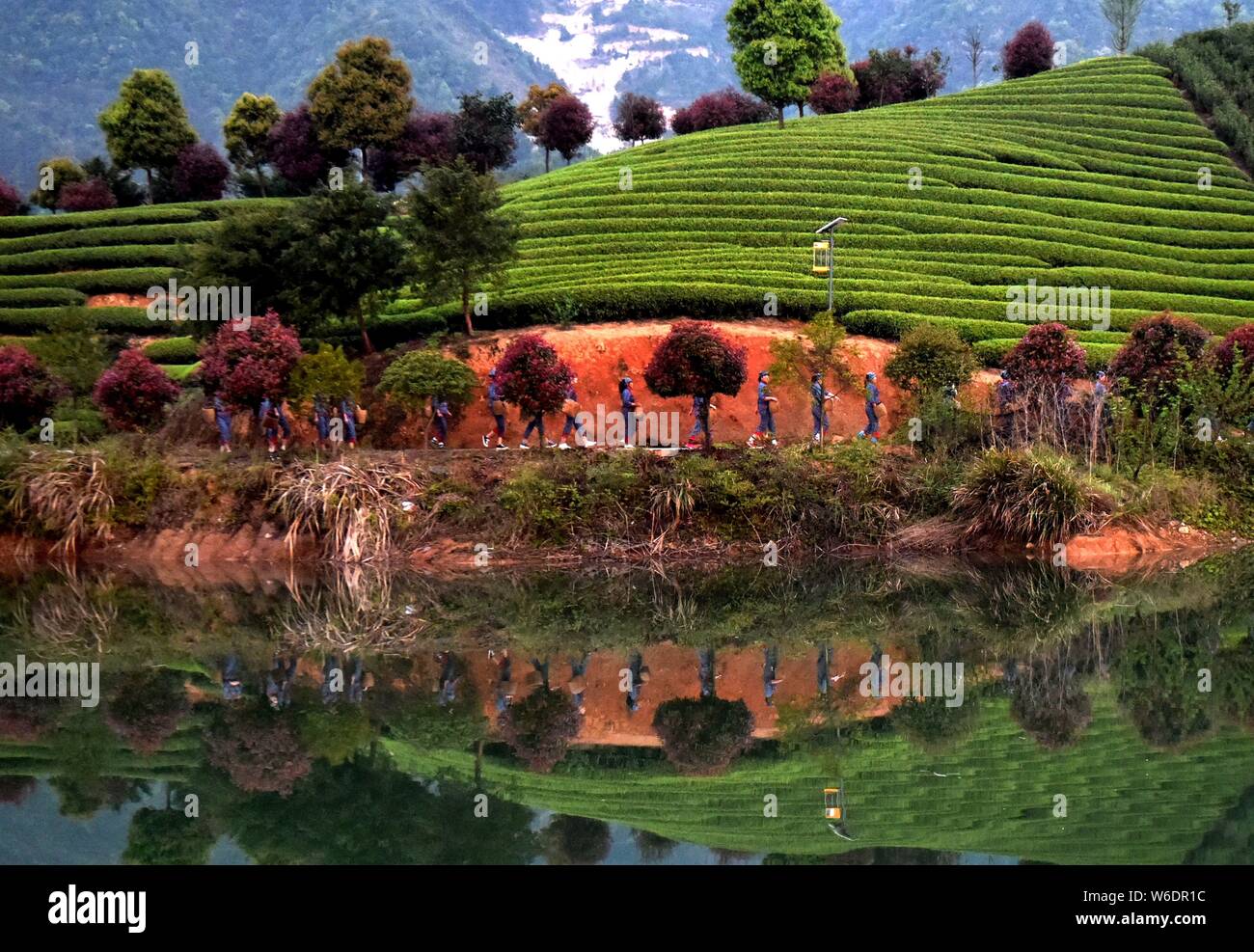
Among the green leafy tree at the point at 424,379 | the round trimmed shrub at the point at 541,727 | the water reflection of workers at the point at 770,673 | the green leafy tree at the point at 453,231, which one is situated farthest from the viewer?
the green leafy tree at the point at 453,231

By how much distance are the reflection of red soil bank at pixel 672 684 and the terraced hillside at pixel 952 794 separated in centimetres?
131

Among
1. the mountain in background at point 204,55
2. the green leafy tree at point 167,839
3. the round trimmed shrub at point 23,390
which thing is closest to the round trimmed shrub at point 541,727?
the green leafy tree at point 167,839

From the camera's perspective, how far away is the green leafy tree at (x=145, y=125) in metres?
60.4

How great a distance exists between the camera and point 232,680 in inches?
634

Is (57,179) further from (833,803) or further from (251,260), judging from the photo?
(833,803)

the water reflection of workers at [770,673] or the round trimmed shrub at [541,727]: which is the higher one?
the water reflection of workers at [770,673]

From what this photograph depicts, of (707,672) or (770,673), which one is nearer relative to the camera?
(770,673)

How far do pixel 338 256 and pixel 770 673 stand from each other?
18.6 m

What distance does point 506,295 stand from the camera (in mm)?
34969

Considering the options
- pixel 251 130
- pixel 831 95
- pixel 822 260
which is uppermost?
pixel 831 95

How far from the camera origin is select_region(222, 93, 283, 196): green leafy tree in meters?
62.7

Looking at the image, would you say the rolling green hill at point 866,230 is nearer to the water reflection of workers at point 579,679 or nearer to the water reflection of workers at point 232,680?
the water reflection of workers at point 579,679

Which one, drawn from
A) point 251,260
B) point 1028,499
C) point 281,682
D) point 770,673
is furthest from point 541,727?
point 251,260

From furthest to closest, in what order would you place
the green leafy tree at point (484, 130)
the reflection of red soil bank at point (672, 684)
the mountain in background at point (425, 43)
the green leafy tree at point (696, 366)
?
the mountain in background at point (425, 43) < the green leafy tree at point (484, 130) < the green leafy tree at point (696, 366) < the reflection of red soil bank at point (672, 684)
